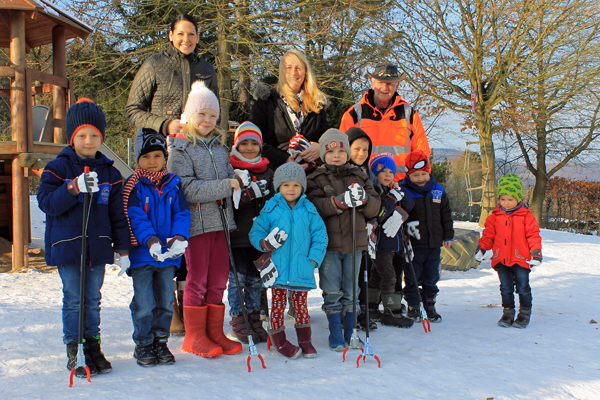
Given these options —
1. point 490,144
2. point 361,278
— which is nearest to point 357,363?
point 361,278

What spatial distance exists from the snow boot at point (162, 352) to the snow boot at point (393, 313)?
6.34ft

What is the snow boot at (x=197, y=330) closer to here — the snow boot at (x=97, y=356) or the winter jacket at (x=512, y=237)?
the snow boot at (x=97, y=356)

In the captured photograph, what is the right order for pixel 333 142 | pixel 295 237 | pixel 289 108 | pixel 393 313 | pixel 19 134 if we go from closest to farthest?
pixel 295 237 < pixel 333 142 < pixel 289 108 < pixel 393 313 < pixel 19 134

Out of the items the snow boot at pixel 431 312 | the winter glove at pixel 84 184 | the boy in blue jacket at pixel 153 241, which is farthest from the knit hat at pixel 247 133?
the snow boot at pixel 431 312

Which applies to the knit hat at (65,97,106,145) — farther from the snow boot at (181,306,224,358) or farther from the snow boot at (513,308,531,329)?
the snow boot at (513,308,531,329)

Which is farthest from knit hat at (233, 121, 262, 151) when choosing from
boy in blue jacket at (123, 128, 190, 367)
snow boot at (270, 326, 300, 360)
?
snow boot at (270, 326, 300, 360)

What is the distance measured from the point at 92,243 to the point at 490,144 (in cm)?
1308

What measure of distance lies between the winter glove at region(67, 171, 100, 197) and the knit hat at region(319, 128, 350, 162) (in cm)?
163

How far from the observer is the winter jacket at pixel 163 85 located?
3654 millimetres

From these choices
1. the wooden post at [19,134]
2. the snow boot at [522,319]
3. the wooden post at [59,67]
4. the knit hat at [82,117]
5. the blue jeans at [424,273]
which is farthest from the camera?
the wooden post at [59,67]

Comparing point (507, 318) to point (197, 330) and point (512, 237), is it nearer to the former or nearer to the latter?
point (512, 237)

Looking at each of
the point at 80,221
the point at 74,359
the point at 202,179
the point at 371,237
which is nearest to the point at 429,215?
the point at 371,237

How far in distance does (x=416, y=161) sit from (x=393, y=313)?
1.39 meters

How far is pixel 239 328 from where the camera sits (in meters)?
3.53
